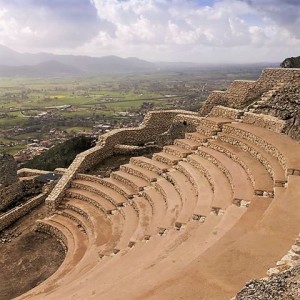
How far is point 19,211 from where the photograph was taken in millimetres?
18188

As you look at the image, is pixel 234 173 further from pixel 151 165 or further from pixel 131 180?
pixel 131 180

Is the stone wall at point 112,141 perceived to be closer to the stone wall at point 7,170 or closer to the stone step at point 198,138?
the stone wall at point 7,170

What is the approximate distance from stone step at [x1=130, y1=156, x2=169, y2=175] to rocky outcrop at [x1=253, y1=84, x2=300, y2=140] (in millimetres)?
4950

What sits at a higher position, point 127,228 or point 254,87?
point 254,87

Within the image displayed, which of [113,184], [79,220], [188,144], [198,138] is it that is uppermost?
[198,138]

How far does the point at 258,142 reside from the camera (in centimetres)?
1443

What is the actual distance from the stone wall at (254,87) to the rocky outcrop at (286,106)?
636mm

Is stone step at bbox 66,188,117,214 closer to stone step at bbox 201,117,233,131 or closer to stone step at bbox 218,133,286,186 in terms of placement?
stone step at bbox 218,133,286,186

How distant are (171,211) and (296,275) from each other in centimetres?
699

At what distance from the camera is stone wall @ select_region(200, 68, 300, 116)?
19133 mm

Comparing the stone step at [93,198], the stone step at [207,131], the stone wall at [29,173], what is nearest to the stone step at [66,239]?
the stone step at [93,198]

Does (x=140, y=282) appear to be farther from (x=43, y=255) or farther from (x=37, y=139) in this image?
(x=37, y=139)

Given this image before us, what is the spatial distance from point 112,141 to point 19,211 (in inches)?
243

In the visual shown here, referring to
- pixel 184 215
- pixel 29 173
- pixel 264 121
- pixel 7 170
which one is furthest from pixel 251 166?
pixel 29 173
